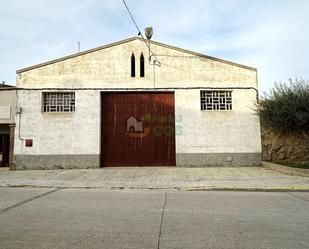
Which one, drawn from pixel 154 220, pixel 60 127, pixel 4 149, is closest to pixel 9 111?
pixel 4 149

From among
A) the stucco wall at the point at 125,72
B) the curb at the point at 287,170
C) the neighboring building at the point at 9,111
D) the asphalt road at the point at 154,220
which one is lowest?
the asphalt road at the point at 154,220

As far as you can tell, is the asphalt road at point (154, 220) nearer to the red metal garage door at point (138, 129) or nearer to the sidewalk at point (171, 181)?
the sidewalk at point (171, 181)

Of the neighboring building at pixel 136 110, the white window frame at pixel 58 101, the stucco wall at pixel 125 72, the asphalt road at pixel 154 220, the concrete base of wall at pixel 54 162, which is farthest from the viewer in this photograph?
the white window frame at pixel 58 101

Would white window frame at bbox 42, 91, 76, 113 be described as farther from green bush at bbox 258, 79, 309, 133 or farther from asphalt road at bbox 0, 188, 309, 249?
green bush at bbox 258, 79, 309, 133

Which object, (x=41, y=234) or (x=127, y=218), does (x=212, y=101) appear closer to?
(x=127, y=218)

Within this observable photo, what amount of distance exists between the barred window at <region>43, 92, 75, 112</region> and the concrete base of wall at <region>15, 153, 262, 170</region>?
2.47 m

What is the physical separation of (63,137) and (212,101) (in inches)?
312

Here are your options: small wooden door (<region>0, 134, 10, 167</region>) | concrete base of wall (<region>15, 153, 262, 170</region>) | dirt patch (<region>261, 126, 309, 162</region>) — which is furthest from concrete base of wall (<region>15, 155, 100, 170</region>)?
dirt patch (<region>261, 126, 309, 162</region>)

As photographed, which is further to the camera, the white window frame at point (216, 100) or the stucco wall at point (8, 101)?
the white window frame at point (216, 100)

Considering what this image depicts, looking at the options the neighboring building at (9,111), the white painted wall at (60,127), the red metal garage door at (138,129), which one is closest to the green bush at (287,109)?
the red metal garage door at (138,129)

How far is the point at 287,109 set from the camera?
1157cm

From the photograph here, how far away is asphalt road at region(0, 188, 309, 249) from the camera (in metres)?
3.75

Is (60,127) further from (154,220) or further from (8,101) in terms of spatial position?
(154,220)

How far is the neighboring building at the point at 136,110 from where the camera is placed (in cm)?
1276
